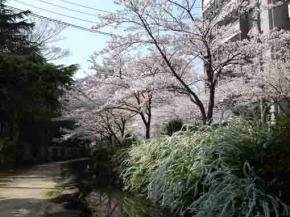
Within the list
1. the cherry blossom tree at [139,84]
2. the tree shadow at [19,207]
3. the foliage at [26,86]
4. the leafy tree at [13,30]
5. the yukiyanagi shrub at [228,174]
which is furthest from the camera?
the leafy tree at [13,30]

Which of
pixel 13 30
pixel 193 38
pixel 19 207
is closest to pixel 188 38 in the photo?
pixel 193 38

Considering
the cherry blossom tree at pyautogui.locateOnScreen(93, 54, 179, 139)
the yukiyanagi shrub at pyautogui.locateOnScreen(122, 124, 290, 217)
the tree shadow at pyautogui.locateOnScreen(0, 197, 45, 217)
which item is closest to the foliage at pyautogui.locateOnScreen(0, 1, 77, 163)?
the cherry blossom tree at pyautogui.locateOnScreen(93, 54, 179, 139)

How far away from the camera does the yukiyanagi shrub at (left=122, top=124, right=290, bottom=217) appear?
4699 mm

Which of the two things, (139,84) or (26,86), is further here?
(26,86)

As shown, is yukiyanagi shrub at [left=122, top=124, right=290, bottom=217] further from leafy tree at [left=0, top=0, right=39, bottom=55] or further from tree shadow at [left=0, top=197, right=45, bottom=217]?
leafy tree at [left=0, top=0, right=39, bottom=55]

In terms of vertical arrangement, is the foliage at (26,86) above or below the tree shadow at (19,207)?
above

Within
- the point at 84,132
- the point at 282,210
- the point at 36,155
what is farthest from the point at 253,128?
the point at 36,155

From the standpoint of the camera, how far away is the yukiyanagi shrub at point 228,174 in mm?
4699

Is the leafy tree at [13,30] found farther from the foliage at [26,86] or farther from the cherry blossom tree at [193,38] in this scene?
the cherry blossom tree at [193,38]

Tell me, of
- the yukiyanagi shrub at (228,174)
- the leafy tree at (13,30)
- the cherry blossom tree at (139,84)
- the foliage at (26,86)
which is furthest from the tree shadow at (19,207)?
the leafy tree at (13,30)

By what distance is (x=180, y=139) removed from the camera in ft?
24.1

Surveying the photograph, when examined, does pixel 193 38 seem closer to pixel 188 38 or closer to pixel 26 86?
pixel 188 38

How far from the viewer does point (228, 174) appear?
505 centimetres

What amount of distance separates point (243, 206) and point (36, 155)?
29057 mm
